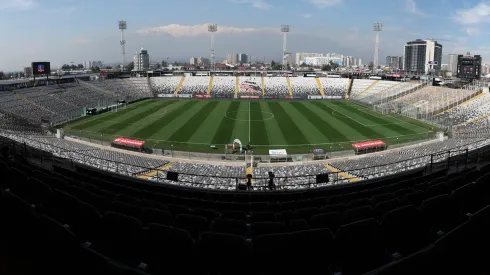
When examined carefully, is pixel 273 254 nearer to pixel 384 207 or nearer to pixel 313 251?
pixel 313 251

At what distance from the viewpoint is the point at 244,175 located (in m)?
24.0

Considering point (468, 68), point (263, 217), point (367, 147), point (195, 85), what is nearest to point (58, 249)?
point (263, 217)

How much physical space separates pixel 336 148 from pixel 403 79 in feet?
199

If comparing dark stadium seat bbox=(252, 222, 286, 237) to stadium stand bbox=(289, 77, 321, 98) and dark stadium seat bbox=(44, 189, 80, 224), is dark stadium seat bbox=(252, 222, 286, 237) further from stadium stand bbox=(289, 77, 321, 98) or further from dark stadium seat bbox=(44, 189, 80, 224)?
stadium stand bbox=(289, 77, 321, 98)

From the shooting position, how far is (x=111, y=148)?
1382 inches

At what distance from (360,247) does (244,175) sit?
19.8 metres

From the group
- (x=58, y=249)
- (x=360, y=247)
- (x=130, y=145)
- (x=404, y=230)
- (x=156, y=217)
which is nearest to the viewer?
(x=58, y=249)

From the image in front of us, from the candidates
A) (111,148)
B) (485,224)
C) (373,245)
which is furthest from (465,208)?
(111,148)

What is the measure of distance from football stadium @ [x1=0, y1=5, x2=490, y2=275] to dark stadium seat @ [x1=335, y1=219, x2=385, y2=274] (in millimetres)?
17

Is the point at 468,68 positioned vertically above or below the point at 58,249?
above

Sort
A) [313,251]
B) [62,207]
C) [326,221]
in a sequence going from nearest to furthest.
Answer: [313,251], [62,207], [326,221]

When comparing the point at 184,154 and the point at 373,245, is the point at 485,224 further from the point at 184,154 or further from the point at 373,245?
the point at 184,154

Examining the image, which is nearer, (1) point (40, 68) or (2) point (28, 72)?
(1) point (40, 68)

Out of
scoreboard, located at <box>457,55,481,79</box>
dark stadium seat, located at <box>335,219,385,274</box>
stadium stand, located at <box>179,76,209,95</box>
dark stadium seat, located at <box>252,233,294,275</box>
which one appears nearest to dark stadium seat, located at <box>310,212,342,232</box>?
dark stadium seat, located at <box>335,219,385,274</box>
